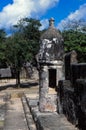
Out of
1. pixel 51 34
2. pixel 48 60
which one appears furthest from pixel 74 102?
pixel 51 34

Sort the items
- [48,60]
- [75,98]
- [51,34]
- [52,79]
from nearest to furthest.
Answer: [75,98]
[48,60]
[51,34]
[52,79]

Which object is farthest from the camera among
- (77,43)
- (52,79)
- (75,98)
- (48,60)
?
(77,43)

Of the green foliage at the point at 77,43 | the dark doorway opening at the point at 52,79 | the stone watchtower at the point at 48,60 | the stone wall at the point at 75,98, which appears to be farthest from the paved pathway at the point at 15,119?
the green foliage at the point at 77,43

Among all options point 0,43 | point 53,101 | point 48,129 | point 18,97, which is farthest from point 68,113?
point 0,43

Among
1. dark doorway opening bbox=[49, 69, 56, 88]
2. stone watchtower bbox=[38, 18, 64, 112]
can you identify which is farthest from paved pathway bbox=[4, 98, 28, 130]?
dark doorway opening bbox=[49, 69, 56, 88]

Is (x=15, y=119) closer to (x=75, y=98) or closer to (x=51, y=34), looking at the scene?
(x=51, y=34)

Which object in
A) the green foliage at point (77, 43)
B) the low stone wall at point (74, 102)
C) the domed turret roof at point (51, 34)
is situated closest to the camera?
the low stone wall at point (74, 102)

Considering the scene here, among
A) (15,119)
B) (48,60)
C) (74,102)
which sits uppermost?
(48,60)

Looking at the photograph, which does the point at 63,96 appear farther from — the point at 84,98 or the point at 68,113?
the point at 84,98

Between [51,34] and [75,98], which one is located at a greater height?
[51,34]

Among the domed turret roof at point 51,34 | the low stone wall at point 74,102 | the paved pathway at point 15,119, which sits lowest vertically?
the paved pathway at point 15,119

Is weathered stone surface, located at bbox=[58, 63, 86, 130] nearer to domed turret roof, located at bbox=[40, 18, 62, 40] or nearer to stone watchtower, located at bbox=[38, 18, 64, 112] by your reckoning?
stone watchtower, located at bbox=[38, 18, 64, 112]

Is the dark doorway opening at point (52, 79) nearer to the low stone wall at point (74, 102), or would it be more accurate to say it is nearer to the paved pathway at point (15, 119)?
the paved pathway at point (15, 119)

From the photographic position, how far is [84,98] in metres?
7.15
